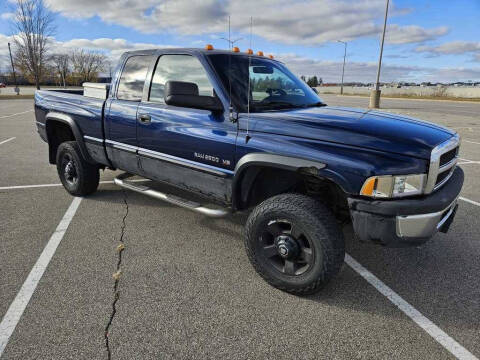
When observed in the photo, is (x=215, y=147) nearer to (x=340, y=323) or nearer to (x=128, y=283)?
(x=128, y=283)

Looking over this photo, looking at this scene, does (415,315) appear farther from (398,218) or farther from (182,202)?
(182,202)

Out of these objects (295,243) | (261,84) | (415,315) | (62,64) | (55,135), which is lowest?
(415,315)

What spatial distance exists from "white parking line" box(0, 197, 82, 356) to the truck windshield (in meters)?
2.18

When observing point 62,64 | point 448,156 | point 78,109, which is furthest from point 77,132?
point 62,64

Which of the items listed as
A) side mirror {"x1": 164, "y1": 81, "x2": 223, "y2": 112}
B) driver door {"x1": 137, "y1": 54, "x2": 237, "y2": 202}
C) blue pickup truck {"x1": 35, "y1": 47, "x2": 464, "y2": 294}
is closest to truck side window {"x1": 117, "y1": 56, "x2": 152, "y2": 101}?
blue pickup truck {"x1": 35, "y1": 47, "x2": 464, "y2": 294}

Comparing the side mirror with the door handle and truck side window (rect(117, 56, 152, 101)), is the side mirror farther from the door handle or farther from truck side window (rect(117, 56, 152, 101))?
truck side window (rect(117, 56, 152, 101))

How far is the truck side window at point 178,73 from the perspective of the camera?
11.1 feet

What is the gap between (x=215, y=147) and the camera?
3176mm

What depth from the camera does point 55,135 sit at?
5.24 meters

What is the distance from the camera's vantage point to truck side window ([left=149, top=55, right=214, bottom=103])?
3387 millimetres

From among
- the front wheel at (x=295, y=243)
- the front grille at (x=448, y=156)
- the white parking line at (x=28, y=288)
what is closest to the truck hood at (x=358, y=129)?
the front grille at (x=448, y=156)

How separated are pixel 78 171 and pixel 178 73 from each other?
2.11 metres

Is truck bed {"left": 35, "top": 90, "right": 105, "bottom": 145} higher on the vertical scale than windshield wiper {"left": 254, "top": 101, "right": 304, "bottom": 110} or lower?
lower

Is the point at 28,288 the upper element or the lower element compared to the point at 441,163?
lower
